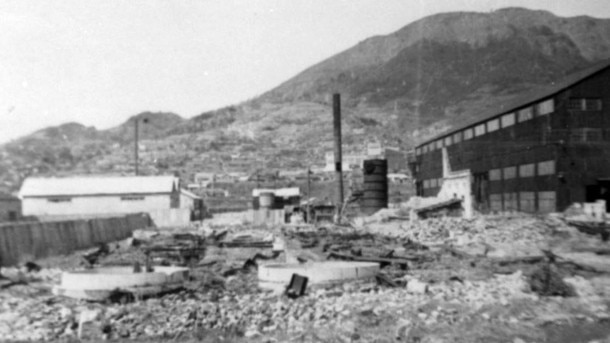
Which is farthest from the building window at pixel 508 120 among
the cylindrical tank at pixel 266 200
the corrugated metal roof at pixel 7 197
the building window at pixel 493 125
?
the corrugated metal roof at pixel 7 197

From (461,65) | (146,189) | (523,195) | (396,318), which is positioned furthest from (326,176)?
(461,65)

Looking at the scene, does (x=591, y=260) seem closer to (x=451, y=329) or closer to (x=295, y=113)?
(x=451, y=329)

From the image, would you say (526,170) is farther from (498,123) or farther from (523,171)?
(498,123)

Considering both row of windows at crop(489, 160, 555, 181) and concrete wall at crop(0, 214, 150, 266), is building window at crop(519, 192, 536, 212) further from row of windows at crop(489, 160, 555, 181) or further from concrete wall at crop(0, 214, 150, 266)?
concrete wall at crop(0, 214, 150, 266)

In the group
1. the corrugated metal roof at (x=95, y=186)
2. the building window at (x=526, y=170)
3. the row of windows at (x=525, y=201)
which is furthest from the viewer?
the corrugated metal roof at (x=95, y=186)

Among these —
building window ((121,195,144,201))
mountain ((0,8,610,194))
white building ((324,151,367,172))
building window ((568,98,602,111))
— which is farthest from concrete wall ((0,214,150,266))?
white building ((324,151,367,172))

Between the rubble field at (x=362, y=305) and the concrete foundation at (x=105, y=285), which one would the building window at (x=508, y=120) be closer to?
the rubble field at (x=362, y=305)
